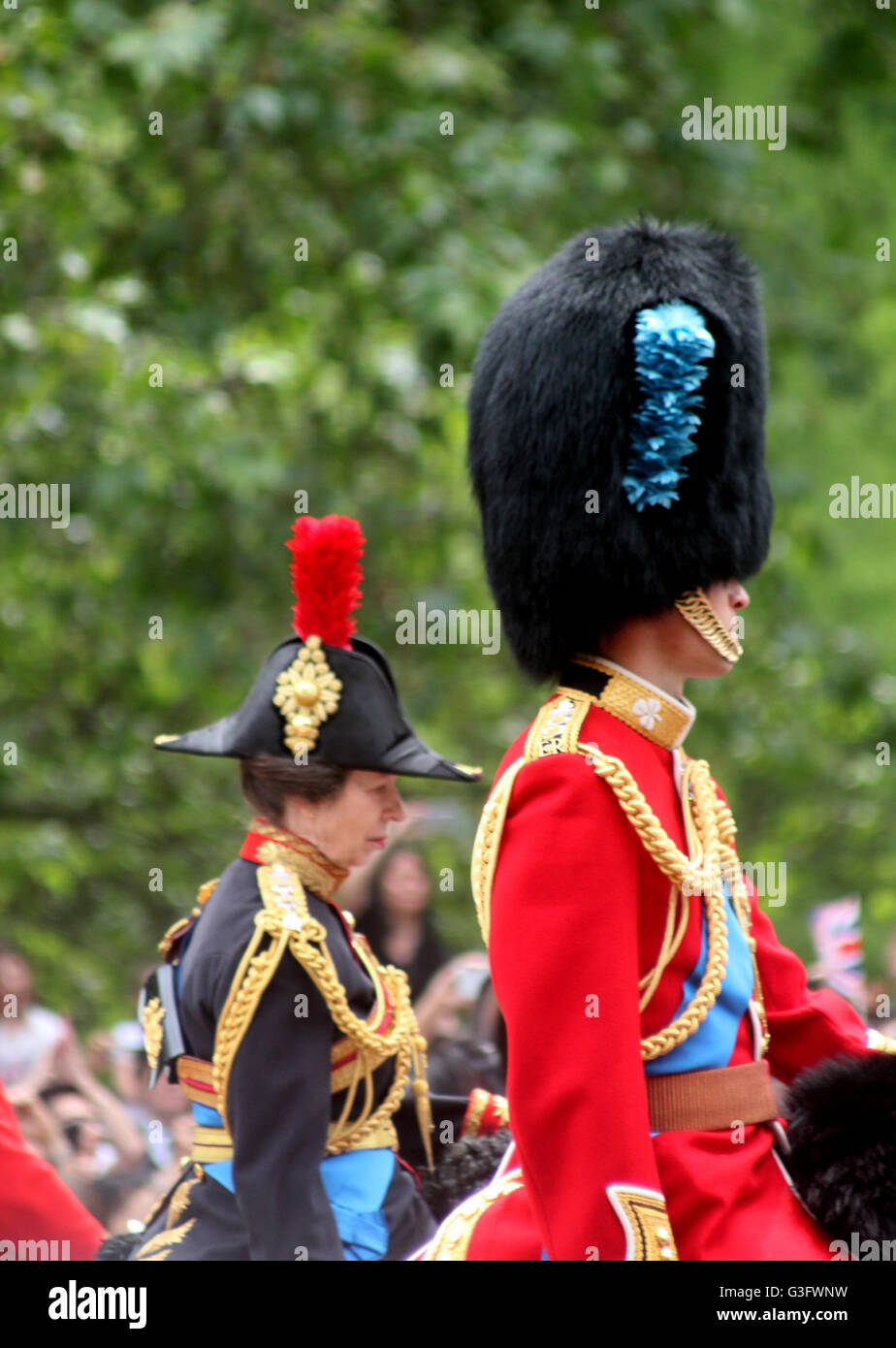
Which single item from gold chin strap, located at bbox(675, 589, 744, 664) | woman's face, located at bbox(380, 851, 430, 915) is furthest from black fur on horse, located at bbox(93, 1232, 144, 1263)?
woman's face, located at bbox(380, 851, 430, 915)

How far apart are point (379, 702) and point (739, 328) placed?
3.32 ft

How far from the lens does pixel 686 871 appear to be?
2.31 metres

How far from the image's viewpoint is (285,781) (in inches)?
121

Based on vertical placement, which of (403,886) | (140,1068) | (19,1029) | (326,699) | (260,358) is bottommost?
(140,1068)

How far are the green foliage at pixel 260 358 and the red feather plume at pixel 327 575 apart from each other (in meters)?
2.81

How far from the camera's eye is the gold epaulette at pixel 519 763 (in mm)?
2320

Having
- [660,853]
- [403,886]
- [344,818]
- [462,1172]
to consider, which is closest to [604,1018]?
[660,853]

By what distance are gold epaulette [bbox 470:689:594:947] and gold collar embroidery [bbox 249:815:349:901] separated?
673 millimetres

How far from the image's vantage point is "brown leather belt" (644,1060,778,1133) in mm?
2295

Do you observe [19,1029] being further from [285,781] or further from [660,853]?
[660,853]

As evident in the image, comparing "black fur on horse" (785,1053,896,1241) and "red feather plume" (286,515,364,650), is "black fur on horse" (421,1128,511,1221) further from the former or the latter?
"red feather plume" (286,515,364,650)

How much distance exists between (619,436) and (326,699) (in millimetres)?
901
